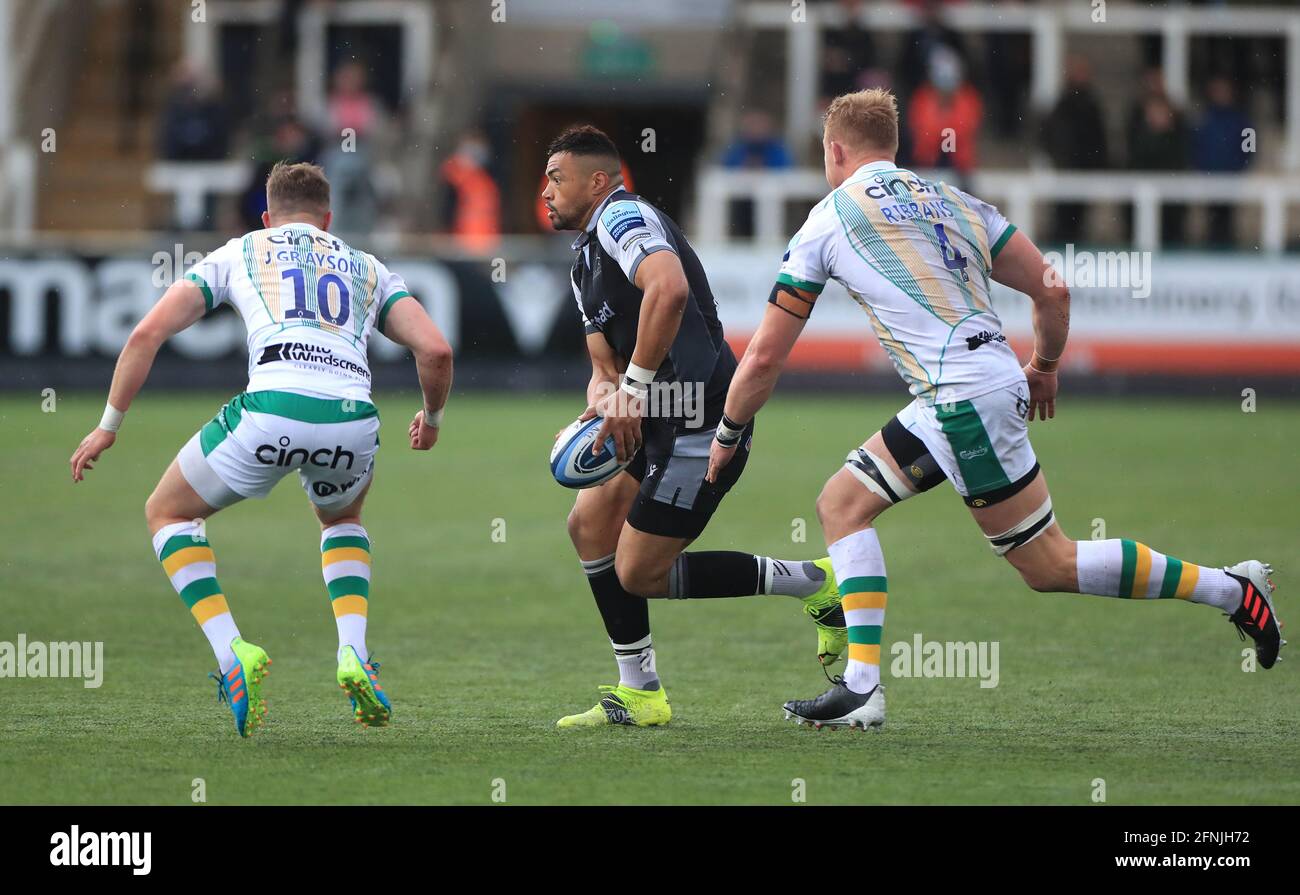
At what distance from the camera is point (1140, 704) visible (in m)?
7.50

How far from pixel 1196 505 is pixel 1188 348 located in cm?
751

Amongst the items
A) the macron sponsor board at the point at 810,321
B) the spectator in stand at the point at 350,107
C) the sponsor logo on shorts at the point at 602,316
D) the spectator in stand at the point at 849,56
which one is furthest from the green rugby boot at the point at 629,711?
the spectator in stand at the point at 350,107

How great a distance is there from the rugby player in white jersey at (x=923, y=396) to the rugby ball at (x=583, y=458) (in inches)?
15.8

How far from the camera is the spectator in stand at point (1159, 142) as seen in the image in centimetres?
2195

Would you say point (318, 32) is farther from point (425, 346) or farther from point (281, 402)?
point (281, 402)

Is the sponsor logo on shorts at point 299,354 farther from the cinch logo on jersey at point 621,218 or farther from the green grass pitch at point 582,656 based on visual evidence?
the green grass pitch at point 582,656

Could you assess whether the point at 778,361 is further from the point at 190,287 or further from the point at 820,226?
the point at 190,287

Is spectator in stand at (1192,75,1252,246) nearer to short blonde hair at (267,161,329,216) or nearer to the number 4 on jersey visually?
the number 4 on jersey

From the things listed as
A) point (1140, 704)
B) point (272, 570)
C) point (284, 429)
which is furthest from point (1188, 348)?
point (284, 429)

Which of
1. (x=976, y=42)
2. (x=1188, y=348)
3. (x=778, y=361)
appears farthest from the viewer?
(x=976, y=42)

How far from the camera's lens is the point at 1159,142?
877 inches

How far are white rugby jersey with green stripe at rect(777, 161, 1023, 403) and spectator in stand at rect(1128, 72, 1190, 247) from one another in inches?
628

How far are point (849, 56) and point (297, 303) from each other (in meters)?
16.6

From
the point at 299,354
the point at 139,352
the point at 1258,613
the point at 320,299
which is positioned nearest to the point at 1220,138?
the point at 1258,613
